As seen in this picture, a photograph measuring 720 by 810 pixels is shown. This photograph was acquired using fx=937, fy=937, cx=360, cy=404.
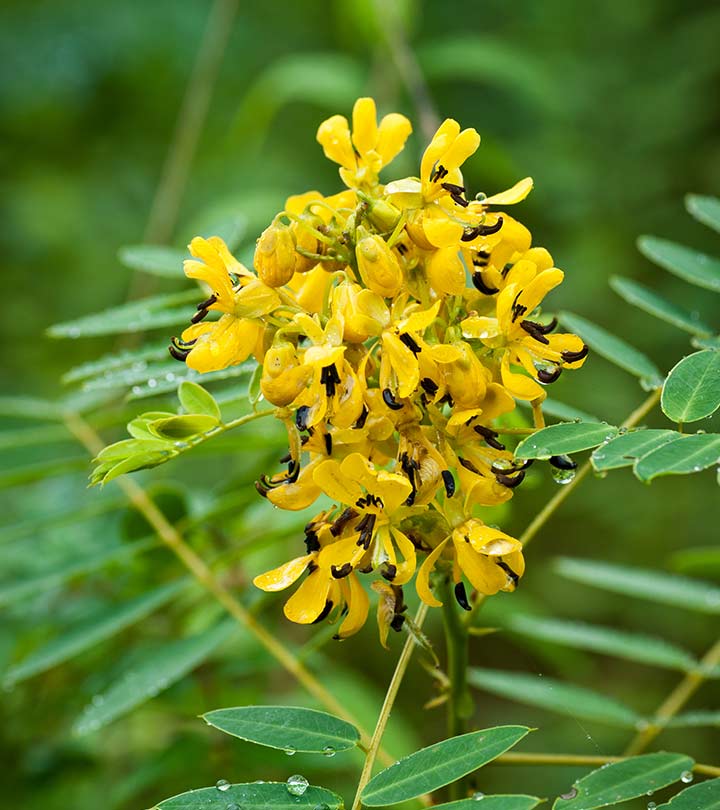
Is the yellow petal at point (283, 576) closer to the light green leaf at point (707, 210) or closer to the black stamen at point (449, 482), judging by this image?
the black stamen at point (449, 482)

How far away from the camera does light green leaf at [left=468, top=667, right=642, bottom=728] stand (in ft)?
7.13

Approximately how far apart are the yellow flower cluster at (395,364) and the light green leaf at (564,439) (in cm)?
6

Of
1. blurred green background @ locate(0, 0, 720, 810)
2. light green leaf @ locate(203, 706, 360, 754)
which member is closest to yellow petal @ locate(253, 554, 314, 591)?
light green leaf @ locate(203, 706, 360, 754)

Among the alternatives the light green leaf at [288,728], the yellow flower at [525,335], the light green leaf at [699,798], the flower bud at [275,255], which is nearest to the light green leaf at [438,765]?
the light green leaf at [288,728]

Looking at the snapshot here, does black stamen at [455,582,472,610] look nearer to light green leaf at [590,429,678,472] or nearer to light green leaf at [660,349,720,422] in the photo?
light green leaf at [590,429,678,472]

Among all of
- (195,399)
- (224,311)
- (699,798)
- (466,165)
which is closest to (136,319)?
(195,399)

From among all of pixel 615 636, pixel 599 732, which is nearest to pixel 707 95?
pixel 599 732

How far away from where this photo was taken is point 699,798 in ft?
4.19

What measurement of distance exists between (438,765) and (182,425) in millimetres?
623

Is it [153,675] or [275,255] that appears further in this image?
[153,675]

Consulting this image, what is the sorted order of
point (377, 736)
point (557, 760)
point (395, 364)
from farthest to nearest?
point (557, 760)
point (377, 736)
point (395, 364)

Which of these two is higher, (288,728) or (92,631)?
(92,631)

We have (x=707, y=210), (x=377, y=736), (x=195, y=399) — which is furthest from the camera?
(x=707, y=210)

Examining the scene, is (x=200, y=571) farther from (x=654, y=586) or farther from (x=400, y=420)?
(x=654, y=586)
